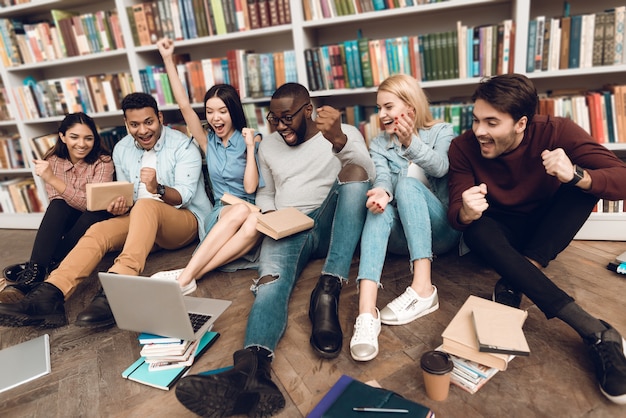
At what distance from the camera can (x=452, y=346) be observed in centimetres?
124

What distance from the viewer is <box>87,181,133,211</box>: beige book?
2051 millimetres

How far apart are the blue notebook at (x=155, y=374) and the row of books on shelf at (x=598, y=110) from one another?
2.05 m

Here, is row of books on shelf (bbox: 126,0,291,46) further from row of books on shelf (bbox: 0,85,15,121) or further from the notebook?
the notebook

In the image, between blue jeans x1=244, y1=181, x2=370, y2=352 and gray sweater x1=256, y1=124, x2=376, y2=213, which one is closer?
blue jeans x1=244, y1=181, x2=370, y2=352

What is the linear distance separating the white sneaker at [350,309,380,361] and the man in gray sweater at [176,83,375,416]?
6 cm

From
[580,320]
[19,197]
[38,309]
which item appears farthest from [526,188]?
[19,197]

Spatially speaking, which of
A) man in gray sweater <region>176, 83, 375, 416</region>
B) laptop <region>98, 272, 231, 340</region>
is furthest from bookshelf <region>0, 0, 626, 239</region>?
laptop <region>98, 272, 231, 340</region>

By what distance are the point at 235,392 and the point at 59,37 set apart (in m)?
3.02

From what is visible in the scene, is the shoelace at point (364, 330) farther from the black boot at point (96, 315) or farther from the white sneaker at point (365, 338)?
the black boot at point (96, 315)

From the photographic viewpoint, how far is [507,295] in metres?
1.60

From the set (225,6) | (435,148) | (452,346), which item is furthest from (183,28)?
(452,346)

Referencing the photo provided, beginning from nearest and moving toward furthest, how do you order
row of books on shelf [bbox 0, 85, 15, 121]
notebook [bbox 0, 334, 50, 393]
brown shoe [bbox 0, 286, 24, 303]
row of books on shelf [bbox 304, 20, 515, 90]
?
notebook [bbox 0, 334, 50, 393] → brown shoe [bbox 0, 286, 24, 303] → row of books on shelf [bbox 304, 20, 515, 90] → row of books on shelf [bbox 0, 85, 15, 121]

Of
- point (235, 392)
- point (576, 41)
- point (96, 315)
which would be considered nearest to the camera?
point (235, 392)

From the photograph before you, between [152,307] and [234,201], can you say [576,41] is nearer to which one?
[234,201]
